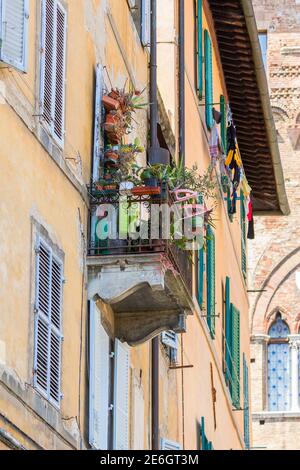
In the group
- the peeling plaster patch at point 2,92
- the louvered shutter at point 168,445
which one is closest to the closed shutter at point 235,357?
the louvered shutter at point 168,445

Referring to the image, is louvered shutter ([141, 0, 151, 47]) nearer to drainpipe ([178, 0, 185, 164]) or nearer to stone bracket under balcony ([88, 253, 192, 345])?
drainpipe ([178, 0, 185, 164])

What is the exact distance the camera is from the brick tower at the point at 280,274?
132 feet

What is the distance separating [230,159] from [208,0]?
6.21 feet

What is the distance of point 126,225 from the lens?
1295cm

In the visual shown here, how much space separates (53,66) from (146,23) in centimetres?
423

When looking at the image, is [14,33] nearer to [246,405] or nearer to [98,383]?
[98,383]

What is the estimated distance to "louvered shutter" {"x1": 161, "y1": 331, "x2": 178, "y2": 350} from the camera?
1680cm

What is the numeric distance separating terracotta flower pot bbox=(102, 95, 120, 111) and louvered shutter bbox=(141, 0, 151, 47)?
2652 millimetres

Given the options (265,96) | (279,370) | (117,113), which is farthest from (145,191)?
(279,370)

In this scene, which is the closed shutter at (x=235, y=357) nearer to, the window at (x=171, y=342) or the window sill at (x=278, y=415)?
the window at (x=171, y=342)

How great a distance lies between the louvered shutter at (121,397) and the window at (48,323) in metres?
1.96

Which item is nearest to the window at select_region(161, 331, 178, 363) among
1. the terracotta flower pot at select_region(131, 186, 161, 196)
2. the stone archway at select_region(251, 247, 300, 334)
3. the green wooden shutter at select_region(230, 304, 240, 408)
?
the terracotta flower pot at select_region(131, 186, 161, 196)

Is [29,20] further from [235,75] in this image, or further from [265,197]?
[265,197]
